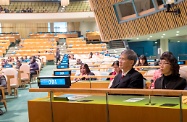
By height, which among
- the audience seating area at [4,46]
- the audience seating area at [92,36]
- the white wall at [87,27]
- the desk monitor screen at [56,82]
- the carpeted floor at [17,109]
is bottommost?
the carpeted floor at [17,109]

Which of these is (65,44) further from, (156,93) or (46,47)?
(156,93)

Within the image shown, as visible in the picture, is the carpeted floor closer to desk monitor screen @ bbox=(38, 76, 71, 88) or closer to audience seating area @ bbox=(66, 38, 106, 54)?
desk monitor screen @ bbox=(38, 76, 71, 88)

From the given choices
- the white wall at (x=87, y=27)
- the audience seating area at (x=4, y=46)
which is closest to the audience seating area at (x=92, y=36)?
the white wall at (x=87, y=27)

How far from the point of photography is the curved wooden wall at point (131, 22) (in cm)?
1472

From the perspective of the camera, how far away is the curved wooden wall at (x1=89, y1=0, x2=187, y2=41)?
14719 millimetres

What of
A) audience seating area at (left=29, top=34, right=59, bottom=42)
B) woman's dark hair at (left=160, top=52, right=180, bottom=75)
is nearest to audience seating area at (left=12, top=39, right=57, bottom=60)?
audience seating area at (left=29, top=34, right=59, bottom=42)

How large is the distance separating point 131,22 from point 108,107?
49.7 ft

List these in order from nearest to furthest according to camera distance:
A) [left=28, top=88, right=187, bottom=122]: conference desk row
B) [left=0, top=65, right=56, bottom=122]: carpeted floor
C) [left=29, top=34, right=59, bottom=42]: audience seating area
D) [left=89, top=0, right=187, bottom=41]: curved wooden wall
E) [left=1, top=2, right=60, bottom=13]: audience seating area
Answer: [left=28, top=88, right=187, bottom=122]: conference desk row < [left=0, top=65, right=56, bottom=122]: carpeted floor < [left=89, top=0, right=187, bottom=41]: curved wooden wall < [left=29, top=34, right=59, bottom=42]: audience seating area < [left=1, top=2, right=60, bottom=13]: audience seating area

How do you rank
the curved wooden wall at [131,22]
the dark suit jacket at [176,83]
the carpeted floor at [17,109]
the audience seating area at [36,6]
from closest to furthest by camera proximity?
the dark suit jacket at [176,83], the carpeted floor at [17,109], the curved wooden wall at [131,22], the audience seating area at [36,6]

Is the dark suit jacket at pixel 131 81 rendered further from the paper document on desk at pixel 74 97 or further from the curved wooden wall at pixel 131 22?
the curved wooden wall at pixel 131 22

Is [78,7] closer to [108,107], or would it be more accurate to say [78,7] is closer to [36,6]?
[36,6]

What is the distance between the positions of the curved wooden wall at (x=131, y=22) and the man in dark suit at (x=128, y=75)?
1050cm

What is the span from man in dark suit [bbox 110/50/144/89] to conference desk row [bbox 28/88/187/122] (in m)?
0.35

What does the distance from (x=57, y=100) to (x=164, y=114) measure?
3.92ft
